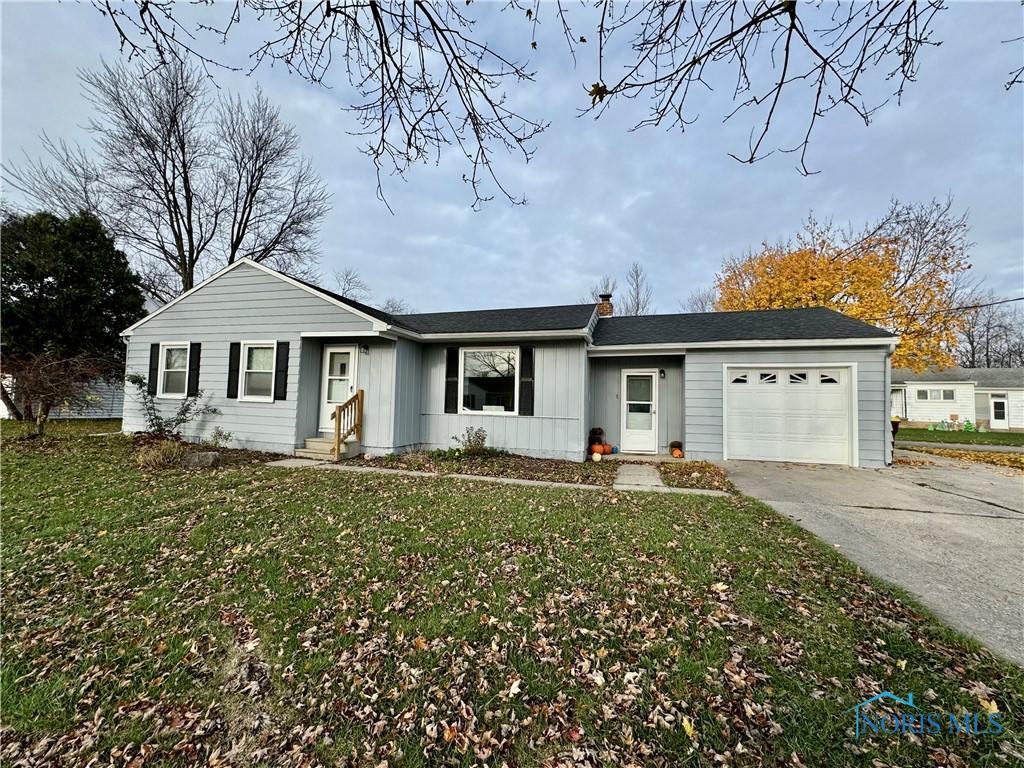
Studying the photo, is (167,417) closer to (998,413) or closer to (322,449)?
(322,449)

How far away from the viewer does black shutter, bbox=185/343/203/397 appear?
394 inches

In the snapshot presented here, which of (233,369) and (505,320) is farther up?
(505,320)

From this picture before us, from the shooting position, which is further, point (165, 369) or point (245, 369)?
point (165, 369)

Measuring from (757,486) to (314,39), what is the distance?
7.70 metres

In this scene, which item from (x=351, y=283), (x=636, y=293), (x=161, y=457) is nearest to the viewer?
(x=161, y=457)

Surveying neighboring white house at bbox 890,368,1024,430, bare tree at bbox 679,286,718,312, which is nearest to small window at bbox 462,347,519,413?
bare tree at bbox 679,286,718,312

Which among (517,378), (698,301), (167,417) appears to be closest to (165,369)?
(167,417)

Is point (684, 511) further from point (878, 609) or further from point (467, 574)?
point (467, 574)

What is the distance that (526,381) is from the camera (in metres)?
9.31

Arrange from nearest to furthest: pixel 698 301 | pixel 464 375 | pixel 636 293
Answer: pixel 464 375 < pixel 636 293 < pixel 698 301

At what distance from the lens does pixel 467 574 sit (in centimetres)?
337

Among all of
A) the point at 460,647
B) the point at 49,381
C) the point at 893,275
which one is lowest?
the point at 460,647

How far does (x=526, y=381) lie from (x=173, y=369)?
30.1 ft

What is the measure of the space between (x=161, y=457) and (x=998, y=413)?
134 feet
